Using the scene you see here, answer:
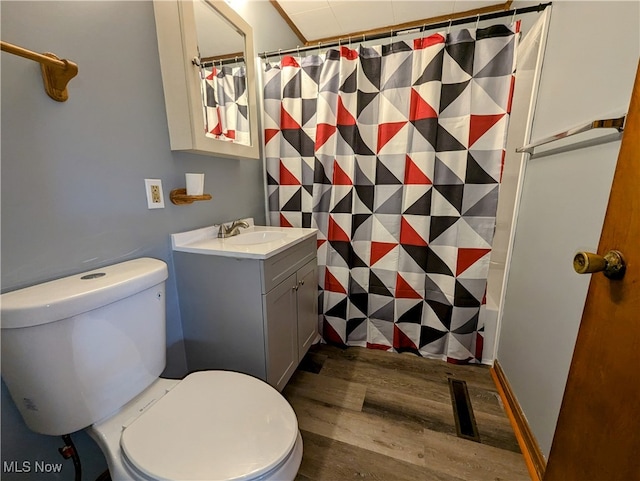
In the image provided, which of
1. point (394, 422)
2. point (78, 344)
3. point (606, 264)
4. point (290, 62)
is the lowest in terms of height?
point (394, 422)

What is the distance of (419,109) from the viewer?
1437 millimetres

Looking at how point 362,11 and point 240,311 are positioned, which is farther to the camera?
point 362,11

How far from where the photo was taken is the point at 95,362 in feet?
2.42

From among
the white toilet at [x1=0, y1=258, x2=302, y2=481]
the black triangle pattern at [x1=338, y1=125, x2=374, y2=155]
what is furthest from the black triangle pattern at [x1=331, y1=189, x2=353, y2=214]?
the white toilet at [x1=0, y1=258, x2=302, y2=481]

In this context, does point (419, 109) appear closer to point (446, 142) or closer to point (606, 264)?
point (446, 142)

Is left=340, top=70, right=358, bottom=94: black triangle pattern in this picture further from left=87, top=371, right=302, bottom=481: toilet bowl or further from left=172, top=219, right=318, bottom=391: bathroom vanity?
left=87, top=371, right=302, bottom=481: toilet bowl

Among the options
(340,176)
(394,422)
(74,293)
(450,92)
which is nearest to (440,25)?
(450,92)

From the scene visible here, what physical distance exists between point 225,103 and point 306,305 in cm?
113

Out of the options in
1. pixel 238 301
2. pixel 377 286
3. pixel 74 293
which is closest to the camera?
pixel 74 293

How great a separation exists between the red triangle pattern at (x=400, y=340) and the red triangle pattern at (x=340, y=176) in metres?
0.98

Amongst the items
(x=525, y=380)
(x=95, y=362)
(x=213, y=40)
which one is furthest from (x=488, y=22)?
(x=95, y=362)

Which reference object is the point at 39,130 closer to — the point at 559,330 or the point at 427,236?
the point at 427,236

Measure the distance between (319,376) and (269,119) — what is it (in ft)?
5.28

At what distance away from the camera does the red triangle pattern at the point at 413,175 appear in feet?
4.89
